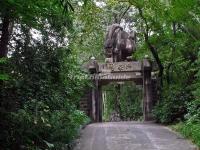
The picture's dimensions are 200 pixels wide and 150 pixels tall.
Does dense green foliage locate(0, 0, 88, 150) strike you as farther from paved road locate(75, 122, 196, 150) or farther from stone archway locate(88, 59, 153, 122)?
stone archway locate(88, 59, 153, 122)

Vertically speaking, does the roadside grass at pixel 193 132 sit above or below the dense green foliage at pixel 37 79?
below

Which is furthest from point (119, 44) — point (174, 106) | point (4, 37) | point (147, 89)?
point (4, 37)

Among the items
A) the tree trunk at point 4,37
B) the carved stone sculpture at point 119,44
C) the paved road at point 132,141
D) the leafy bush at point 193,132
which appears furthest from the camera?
the carved stone sculpture at point 119,44

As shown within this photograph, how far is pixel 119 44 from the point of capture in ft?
73.1

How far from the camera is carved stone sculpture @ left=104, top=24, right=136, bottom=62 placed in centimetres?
2211

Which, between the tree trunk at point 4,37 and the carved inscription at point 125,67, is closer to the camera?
the tree trunk at point 4,37

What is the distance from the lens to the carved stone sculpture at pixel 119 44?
72.5 ft

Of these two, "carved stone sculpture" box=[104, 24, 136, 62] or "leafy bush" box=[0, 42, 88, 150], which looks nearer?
"leafy bush" box=[0, 42, 88, 150]

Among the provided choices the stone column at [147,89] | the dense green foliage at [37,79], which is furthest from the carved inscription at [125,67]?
the dense green foliage at [37,79]

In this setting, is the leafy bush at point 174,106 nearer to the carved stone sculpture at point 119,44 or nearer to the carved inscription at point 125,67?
the carved inscription at point 125,67

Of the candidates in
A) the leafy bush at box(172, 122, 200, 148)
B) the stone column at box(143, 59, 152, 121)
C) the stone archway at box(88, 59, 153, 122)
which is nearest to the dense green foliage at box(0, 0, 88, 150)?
the leafy bush at box(172, 122, 200, 148)

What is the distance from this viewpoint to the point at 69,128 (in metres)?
10.6

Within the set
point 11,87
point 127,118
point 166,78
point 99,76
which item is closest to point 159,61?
point 166,78

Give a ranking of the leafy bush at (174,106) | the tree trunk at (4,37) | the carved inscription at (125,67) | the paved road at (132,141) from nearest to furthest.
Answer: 1. the tree trunk at (4,37)
2. the paved road at (132,141)
3. the leafy bush at (174,106)
4. the carved inscription at (125,67)
